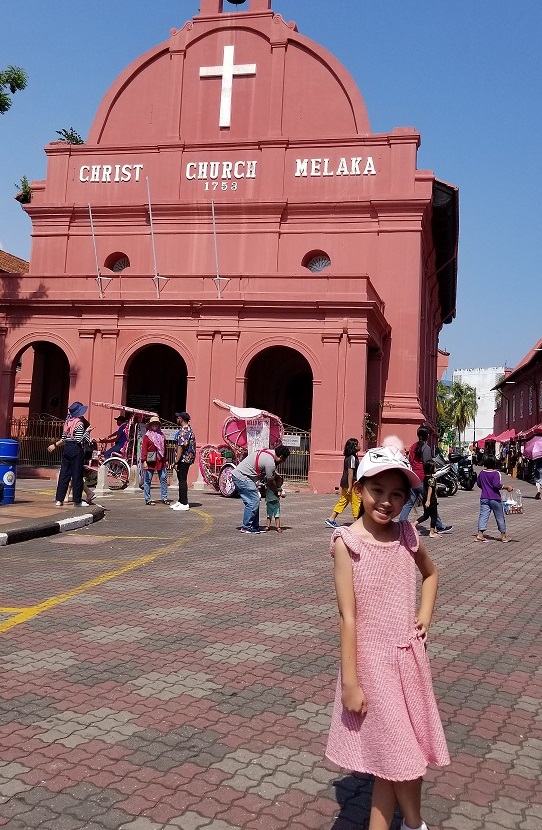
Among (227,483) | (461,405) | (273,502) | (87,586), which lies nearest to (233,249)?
(227,483)

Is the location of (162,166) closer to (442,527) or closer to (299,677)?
(442,527)

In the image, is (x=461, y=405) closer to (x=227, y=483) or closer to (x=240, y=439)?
(x=240, y=439)

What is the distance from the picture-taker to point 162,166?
26.6 metres

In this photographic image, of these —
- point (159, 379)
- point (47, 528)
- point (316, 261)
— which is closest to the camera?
point (47, 528)

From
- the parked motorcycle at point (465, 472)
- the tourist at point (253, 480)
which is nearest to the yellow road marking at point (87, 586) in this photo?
the tourist at point (253, 480)

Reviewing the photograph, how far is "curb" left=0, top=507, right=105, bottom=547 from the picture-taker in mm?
9035

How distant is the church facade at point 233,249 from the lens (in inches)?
856

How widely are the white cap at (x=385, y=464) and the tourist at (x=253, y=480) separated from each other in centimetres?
829

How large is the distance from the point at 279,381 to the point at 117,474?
405 inches

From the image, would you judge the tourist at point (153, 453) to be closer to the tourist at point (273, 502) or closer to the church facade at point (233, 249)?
the tourist at point (273, 502)

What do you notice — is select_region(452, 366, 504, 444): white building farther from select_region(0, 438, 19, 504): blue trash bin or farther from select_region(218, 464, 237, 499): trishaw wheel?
select_region(0, 438, 19, 504): blue trash bin

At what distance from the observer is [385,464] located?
2.50m

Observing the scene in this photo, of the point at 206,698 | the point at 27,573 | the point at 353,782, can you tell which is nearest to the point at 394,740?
the point at 353,782

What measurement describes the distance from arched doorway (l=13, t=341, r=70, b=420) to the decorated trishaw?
32.9 feet
